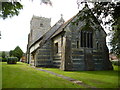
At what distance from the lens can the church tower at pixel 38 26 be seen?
110ft

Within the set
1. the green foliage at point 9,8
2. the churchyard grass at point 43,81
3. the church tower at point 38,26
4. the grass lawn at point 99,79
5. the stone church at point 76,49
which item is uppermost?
the church tower at point 38,26

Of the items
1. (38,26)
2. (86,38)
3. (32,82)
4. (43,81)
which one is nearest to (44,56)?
(86,38)

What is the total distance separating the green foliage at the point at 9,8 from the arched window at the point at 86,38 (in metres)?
9.79

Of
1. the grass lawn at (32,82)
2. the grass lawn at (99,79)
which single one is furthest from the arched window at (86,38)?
the grass lawn at (32,82)

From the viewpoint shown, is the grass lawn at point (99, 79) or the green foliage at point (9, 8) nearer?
the grass lawn at point (99, 79)

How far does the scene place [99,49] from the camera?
17.7m

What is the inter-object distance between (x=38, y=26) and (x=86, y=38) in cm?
2067

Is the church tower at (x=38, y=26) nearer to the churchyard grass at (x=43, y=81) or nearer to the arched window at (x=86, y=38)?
the arched window at (x=86, y=38)

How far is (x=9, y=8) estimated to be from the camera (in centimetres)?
1022

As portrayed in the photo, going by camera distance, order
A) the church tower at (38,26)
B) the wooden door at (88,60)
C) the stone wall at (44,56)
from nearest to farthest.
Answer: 1. the wooden door at (88,60)
2. the stone wall at (44,56)
3. the church tower at (38,26)

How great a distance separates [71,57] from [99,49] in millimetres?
5059

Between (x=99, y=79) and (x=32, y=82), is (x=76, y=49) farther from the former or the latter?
(x=32, y=82)

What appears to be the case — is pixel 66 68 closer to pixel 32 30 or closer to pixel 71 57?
pixel 71 57

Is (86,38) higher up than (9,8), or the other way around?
(9,8)
